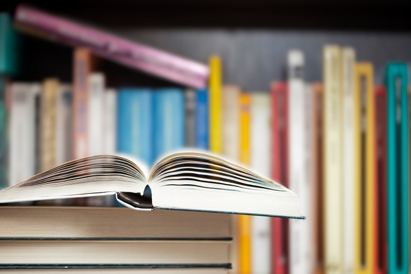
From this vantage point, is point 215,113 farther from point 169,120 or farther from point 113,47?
point 113,47

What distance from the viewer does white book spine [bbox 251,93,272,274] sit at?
2.04ft

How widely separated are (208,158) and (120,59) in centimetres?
33

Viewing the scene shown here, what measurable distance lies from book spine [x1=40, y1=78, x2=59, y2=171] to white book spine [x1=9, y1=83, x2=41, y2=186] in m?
0.02

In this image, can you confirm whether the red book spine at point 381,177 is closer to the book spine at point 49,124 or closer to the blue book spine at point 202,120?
the blue book spine at point 202,120

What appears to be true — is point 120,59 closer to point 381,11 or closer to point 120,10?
point 120,10

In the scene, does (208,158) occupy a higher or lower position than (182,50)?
lower

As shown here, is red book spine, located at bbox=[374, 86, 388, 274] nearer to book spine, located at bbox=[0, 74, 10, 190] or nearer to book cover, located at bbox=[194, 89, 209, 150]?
book cover, located at bbox=[194, 89, 209, 150]

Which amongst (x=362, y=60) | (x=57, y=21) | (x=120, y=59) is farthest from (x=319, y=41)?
(x=57, y=21)

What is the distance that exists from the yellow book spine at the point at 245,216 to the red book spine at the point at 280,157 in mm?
44

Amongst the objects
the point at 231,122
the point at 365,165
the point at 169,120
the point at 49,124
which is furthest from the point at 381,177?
the point at 49,124

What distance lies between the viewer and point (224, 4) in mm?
769

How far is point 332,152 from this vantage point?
0.59 metres

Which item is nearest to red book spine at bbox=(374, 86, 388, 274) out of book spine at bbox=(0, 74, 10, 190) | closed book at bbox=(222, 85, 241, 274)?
closed book at bbox=(222, 85, 241, 274)

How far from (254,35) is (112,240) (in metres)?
0.56
